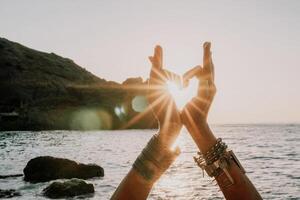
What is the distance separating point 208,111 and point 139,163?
80 centimetres

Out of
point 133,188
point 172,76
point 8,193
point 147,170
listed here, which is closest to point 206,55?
point 172,76

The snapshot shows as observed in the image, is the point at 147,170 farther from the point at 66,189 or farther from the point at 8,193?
the point at 8,193

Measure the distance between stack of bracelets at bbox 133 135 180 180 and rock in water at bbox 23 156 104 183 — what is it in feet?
85.4

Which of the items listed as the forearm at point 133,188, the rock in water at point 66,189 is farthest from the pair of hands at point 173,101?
the rock in water at point 66,189

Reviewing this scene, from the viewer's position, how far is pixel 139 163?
3.01m

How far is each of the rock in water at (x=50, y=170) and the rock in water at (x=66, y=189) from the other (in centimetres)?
693

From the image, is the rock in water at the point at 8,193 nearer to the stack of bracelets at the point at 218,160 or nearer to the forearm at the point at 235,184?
the stack of bracelets at the point at 218,160

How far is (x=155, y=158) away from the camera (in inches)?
119

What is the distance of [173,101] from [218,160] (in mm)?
623

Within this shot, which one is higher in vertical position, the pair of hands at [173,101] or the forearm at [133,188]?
the pair of hands at [173,101]

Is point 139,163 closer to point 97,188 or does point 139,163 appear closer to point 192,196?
point 192,196

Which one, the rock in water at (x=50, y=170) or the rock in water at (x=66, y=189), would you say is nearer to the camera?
the rock in water at (x=66, y=189)

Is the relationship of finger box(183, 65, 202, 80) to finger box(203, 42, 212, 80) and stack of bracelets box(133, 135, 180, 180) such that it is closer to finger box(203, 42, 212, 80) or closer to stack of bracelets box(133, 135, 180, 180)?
finger box(203, 42, 212, 80)

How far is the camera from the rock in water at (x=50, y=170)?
27516 mm
